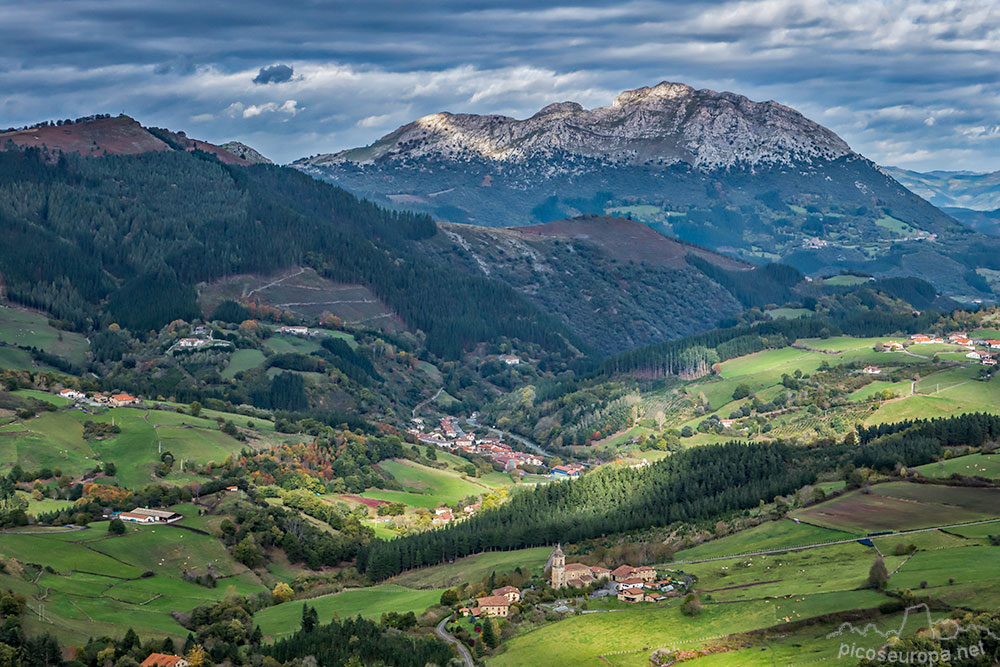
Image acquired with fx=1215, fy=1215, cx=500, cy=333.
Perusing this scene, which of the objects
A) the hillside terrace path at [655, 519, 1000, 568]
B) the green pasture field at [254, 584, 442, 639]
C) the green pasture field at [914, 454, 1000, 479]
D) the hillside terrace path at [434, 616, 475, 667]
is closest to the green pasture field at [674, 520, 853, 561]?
the hillside terrace path at [655, 519, 1000, 568]

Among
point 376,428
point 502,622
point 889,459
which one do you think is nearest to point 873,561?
point 502,622

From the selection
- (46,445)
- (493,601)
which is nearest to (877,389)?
(493,601)

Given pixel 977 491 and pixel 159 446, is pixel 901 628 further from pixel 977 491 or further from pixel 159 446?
pixel 159 446

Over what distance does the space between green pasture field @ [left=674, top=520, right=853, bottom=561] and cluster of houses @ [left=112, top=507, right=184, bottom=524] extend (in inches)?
2173

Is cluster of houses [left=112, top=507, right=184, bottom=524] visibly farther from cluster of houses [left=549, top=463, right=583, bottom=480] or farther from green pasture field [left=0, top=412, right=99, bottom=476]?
cluster of houses [left=549, top=463, right=583, bottom=480]

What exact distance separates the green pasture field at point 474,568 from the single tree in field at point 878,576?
33557mm

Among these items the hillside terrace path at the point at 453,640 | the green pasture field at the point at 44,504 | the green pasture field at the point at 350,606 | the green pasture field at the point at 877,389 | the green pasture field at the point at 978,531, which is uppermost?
the green pasture field at the point at 44,504

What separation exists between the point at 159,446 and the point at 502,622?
75.8 m

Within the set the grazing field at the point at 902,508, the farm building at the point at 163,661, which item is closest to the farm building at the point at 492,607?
the farm building at the point at 163,661

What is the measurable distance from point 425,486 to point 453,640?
254 ft

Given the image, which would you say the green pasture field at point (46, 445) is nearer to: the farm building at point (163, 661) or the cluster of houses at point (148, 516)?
the cluster of houses at point (148, 516)

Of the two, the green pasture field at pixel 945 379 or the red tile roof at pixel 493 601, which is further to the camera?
the green pasture field at pixel 945 379

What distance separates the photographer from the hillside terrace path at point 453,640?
87.8m

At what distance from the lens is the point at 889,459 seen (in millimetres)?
132625
